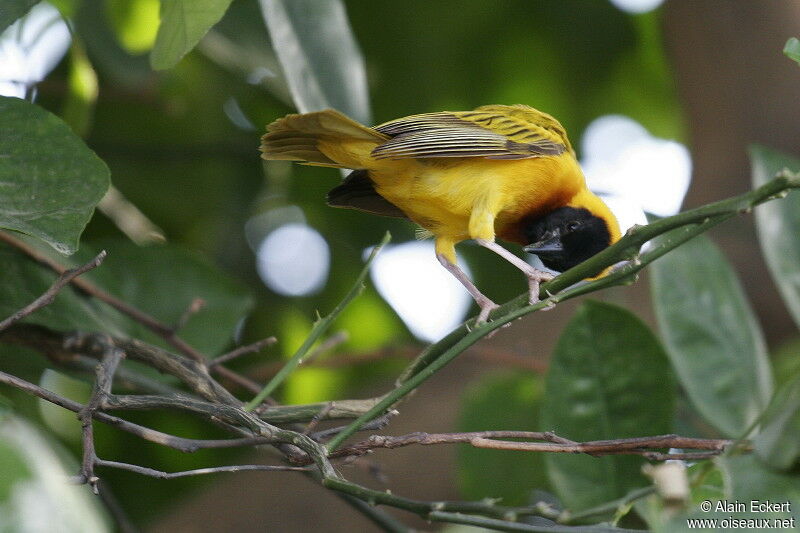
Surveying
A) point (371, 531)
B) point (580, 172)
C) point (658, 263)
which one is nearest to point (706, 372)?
point (658, 263)

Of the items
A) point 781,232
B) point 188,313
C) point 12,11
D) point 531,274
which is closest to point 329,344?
point 188,313

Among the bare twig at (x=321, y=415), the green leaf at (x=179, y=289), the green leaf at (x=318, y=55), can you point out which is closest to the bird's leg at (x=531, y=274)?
the bare twig at (x=321, y=415)

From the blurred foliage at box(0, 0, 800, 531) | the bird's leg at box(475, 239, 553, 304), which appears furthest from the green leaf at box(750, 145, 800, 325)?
the bird's leg at box(475, 239, 553, 304)

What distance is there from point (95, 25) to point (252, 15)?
521 millimetres

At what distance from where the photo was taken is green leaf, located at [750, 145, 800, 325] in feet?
6.96

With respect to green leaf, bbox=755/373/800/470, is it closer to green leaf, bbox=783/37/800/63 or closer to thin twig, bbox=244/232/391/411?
green leaf, bbox=783/37/800/63

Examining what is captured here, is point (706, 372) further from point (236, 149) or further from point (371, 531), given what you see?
point (236, 149)

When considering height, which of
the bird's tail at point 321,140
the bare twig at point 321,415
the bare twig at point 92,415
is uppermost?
the bird's tail at point 321,140

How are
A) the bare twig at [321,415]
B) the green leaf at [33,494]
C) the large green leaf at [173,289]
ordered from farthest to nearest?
the large green leaf at [173,289] < the bare twig at [321,415] < the green leaf at [33,494]

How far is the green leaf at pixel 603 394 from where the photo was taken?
1.85 metres

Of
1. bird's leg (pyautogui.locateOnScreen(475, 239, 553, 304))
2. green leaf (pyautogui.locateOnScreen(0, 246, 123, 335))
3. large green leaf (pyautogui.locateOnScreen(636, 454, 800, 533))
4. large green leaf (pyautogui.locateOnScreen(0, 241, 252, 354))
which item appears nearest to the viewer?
large green leaf (pyautogui.locateOnScreen(636, 454, 800, 533))

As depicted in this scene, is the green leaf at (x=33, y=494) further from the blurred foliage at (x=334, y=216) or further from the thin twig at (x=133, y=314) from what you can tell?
the thin twig at (x=133, y=314)

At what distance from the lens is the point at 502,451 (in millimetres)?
2467

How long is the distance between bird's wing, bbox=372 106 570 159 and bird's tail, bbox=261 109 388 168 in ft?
0.21
